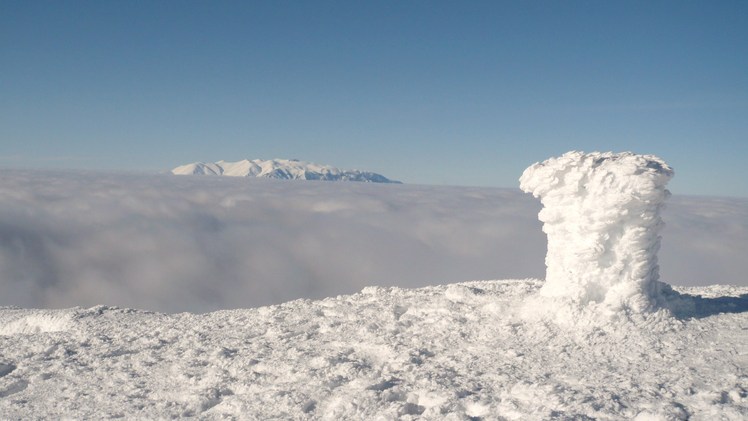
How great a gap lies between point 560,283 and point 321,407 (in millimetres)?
4998

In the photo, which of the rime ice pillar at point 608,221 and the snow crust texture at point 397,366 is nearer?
the snow crust texture at point 397,366

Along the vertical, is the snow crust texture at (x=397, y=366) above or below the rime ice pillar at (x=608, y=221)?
below

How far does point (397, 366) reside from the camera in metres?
7.93

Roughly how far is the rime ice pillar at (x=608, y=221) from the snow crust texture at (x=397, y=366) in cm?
67

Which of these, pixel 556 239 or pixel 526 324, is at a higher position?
pixel 556 239

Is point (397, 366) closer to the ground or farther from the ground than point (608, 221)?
closer to the ground

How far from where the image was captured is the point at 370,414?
6578mm

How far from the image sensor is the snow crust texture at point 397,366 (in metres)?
6.59

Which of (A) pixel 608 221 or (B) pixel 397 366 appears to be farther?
(A) pixel 608 221

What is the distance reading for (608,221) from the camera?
29.5 feet

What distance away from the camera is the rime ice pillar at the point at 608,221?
8.90m

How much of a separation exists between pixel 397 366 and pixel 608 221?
173 inches

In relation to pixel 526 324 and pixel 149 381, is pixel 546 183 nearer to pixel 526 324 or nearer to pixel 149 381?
pixel 526 324

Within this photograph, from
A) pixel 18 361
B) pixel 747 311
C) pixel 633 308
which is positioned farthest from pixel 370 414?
pixel 747 311
